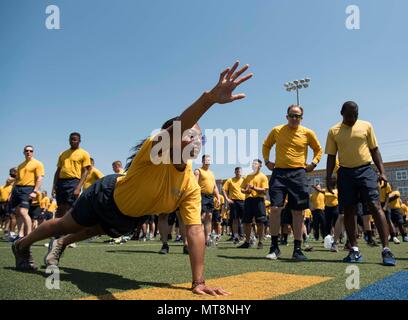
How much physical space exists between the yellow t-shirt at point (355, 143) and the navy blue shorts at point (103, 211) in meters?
3.51

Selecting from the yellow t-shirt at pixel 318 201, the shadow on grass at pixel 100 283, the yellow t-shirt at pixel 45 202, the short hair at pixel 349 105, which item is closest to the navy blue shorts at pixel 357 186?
the short hair at pixel 349 105

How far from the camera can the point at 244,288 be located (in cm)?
330

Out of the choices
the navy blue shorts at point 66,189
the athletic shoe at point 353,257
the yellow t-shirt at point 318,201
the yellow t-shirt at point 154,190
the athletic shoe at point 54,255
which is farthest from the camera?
the yellow t-shirt at point 318,201

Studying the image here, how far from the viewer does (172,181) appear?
133 inches

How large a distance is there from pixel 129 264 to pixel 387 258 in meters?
3.41

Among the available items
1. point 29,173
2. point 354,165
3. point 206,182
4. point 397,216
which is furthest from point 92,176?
point 397,216

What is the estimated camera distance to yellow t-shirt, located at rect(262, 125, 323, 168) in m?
6.16

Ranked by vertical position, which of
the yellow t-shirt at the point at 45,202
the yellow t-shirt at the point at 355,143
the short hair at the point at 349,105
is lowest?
the yellow t-shirt at the point at 45,202

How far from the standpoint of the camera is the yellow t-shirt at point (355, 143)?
561 centimetres

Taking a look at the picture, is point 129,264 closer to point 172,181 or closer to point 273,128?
point 172,181

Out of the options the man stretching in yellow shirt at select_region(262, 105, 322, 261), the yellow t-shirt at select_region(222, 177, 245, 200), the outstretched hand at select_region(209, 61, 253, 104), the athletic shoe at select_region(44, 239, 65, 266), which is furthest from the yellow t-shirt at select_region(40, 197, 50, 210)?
the outstretched hand at select_region(209, 61, 253, 104)

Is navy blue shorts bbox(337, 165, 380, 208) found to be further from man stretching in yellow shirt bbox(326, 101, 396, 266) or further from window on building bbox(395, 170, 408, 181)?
window on building bbox(395, 170, 408, 181)

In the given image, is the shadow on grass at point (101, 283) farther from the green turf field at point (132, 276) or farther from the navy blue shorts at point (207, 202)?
the navy blue shorts at point (207, 202)
